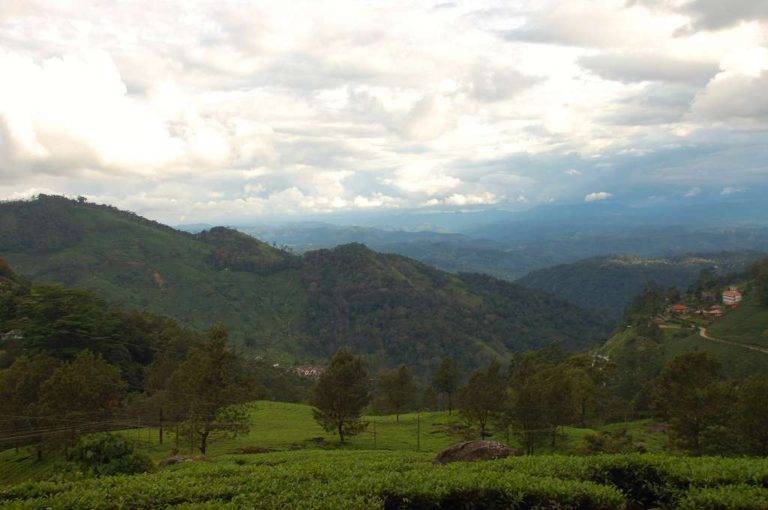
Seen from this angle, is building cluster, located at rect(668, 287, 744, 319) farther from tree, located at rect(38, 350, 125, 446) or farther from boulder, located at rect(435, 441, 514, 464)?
tree, located at rect(38, 350, 125, 446)

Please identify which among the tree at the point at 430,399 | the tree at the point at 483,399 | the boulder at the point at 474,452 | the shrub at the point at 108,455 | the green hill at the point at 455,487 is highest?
the green hill at the point at 455,487

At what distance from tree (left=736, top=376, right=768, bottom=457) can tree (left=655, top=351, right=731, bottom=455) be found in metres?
3.20

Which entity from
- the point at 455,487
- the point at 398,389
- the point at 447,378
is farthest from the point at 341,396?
the point at 455,487

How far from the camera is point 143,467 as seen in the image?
21.7 m

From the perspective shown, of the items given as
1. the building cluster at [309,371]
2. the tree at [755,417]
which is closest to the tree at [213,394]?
the tree at [755,417]

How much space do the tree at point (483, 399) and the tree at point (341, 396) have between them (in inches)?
457

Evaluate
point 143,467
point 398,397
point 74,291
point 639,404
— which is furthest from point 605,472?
point 74,291

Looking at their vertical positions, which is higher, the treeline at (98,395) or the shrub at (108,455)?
the shrub at (108,455)

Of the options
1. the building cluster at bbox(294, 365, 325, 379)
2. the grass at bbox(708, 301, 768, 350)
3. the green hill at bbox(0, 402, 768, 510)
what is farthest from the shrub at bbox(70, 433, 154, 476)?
the building cluster at bbox(294, 365, 325, 379)

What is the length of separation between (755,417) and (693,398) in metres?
5.25

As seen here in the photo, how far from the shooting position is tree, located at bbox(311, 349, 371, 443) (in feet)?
134

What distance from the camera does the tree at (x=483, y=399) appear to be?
46.2 metres

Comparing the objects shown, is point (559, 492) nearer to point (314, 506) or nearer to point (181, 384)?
point (314, 506)

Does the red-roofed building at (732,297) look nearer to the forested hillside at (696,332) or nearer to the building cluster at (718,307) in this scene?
the building cluster at (718,307)
